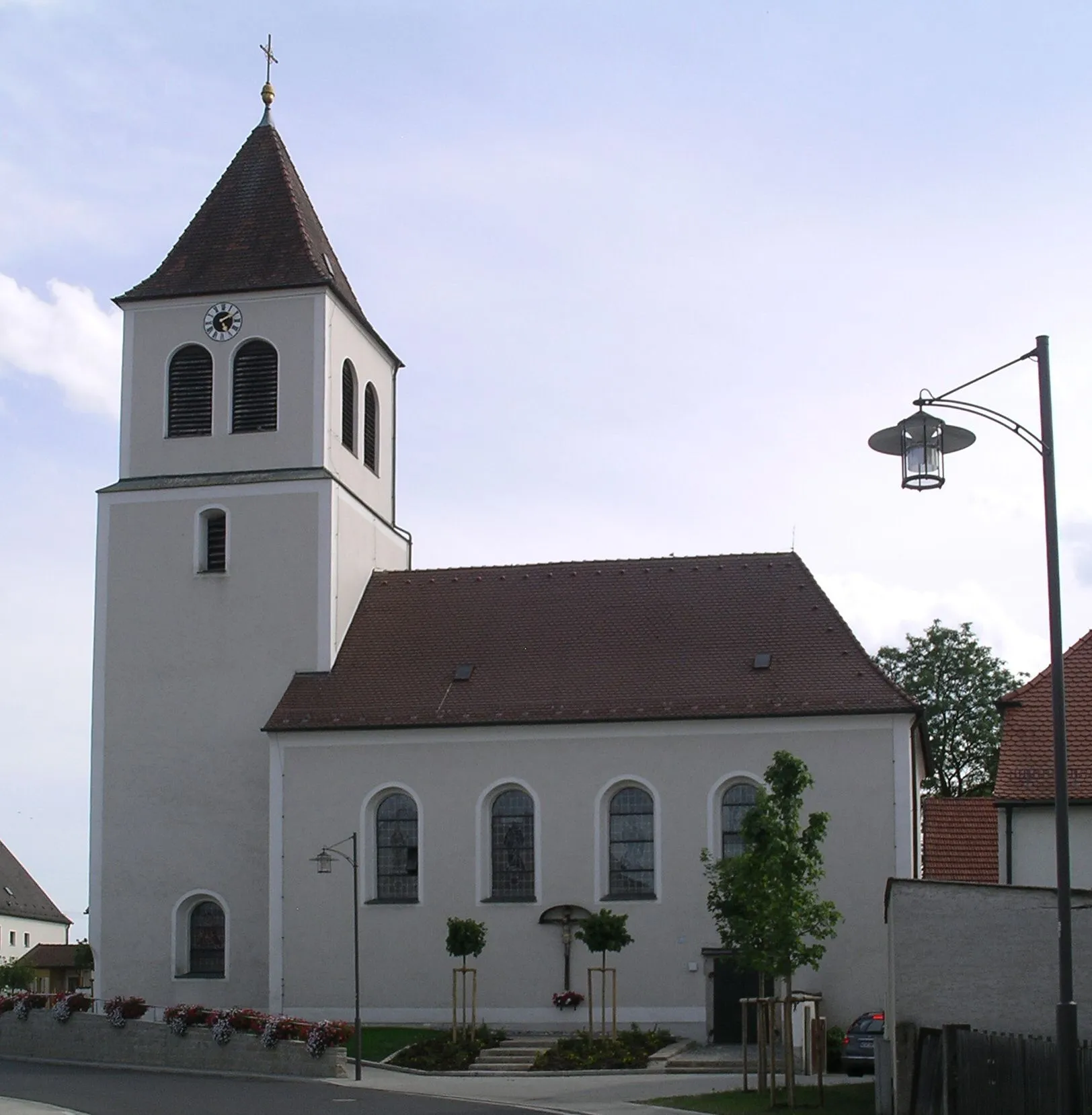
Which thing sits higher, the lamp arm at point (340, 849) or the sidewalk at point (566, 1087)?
the lamp arm at point (340, 849)

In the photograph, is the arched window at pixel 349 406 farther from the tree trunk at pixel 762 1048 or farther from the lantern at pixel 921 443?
the lantern at pixel 921 443

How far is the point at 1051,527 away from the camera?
55.9 feet

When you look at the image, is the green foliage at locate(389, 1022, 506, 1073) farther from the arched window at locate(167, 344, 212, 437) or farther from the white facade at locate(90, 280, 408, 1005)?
the arched window at locate(167, 344, 212, 437)

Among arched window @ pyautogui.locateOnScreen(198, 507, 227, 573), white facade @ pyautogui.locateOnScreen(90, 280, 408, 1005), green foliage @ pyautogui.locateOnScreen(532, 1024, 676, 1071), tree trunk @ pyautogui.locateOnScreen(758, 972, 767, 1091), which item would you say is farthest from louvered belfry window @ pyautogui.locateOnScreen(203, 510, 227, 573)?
tree trunk @ pyautogui.locateOnScreen(758, 972, 767, 1091)

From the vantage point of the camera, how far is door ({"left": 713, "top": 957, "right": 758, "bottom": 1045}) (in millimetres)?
36656

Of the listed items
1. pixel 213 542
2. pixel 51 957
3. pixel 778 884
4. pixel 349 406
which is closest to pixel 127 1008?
pixel 213 542

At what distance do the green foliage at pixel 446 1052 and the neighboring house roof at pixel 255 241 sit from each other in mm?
18435

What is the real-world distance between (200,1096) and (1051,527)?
56.6ft

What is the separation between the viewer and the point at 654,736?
38.2m

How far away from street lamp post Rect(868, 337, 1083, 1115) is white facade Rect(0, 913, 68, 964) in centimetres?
7560

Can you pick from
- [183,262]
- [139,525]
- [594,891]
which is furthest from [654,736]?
[183,262]

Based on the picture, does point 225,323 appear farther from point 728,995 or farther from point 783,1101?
point 783,1101

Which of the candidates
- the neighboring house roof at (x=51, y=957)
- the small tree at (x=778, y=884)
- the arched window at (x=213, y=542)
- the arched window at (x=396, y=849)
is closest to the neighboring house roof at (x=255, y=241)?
the arched window at (x=213, y=542)

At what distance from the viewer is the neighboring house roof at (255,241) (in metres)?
43.2
